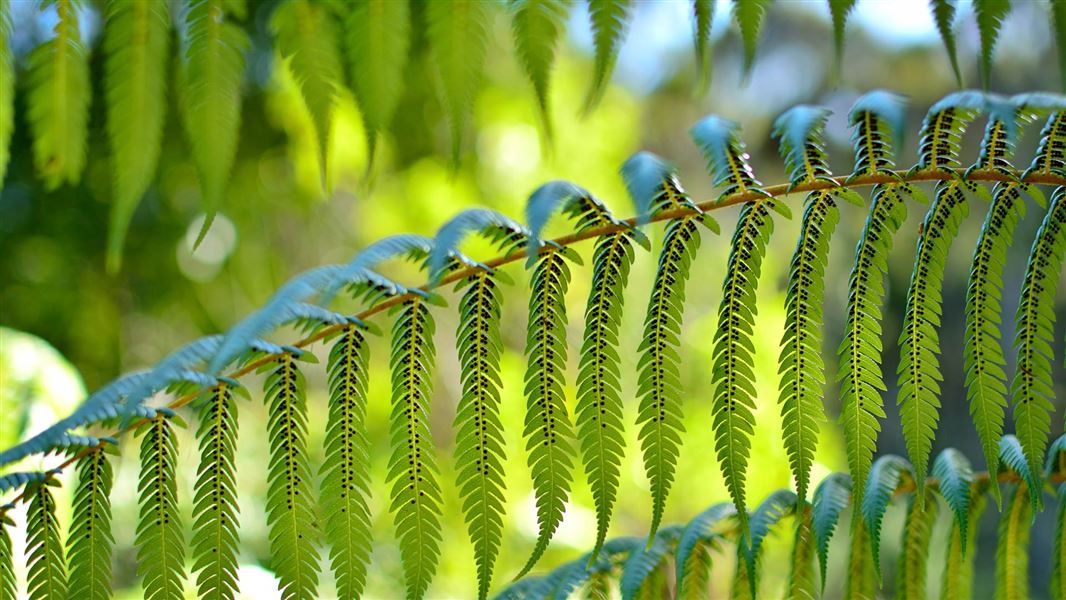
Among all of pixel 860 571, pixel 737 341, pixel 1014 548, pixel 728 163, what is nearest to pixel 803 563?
pixel 860 571

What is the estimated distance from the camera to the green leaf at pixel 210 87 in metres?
0.67

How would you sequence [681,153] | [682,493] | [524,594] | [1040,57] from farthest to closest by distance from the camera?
[681,153] → [1040,57] → [682,493] → [524,594]

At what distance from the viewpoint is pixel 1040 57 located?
4777 millimetres

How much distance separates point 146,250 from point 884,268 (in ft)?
11.8

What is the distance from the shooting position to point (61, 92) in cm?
69

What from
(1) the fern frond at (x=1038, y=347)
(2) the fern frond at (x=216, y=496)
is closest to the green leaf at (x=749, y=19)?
(1) the fern frond at (x=1038, y=347)

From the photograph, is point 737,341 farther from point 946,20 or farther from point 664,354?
point 946,20

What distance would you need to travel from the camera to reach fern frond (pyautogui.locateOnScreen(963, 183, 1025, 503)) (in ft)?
2.04

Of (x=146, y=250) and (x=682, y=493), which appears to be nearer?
(x=682, y=493)

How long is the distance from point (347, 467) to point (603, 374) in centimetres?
19

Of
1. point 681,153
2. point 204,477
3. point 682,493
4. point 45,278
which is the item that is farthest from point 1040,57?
point 204,477

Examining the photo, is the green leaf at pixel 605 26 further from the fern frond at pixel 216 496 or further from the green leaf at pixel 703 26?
the fern frond at pixel 216 496

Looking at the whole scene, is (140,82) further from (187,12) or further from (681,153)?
(681,153)

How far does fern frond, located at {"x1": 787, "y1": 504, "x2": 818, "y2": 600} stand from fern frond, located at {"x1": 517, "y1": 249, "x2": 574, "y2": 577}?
0.90 feet
